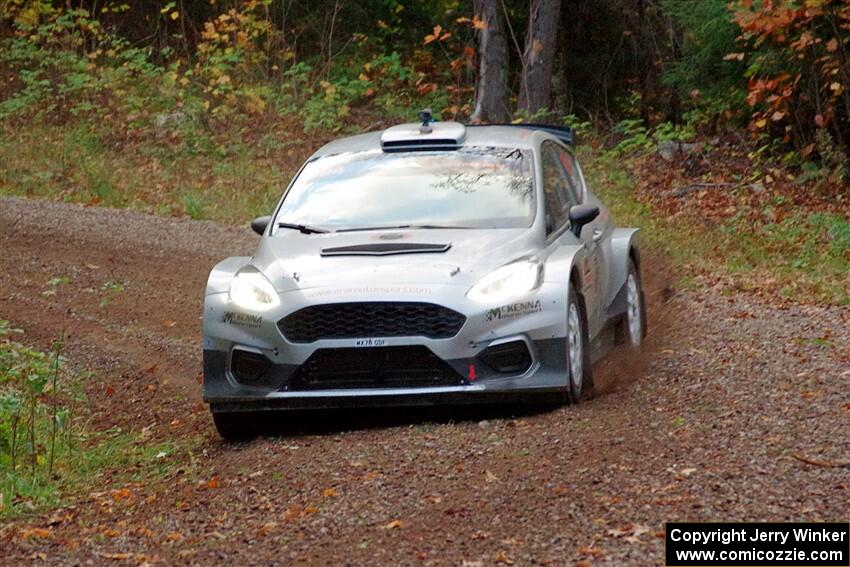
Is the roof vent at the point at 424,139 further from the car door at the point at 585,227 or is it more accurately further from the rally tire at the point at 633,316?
the rally tire at the point at 633,316

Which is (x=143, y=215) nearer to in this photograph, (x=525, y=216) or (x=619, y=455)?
(x=525, y=216)

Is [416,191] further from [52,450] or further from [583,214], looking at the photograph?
[52,450]

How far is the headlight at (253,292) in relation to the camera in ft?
25.1

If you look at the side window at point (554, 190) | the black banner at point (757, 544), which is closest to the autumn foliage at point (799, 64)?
the side window at point (554, 190)

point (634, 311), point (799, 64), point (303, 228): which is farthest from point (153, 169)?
point (303, 228)

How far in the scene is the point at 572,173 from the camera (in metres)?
9.89

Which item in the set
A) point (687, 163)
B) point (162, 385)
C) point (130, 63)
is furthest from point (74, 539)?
point (130, 63)

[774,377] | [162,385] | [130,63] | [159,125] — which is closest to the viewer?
[774,377]

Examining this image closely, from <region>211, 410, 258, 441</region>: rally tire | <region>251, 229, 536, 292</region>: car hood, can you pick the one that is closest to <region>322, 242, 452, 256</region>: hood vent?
<region>251, 229, 536, 292</region>: car hood

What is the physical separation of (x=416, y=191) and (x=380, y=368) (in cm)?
162

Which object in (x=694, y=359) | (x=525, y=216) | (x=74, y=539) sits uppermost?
(x=525, y=216)

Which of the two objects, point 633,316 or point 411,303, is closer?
point 411,303

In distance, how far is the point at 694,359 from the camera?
359 inches

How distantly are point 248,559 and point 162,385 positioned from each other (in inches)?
193
